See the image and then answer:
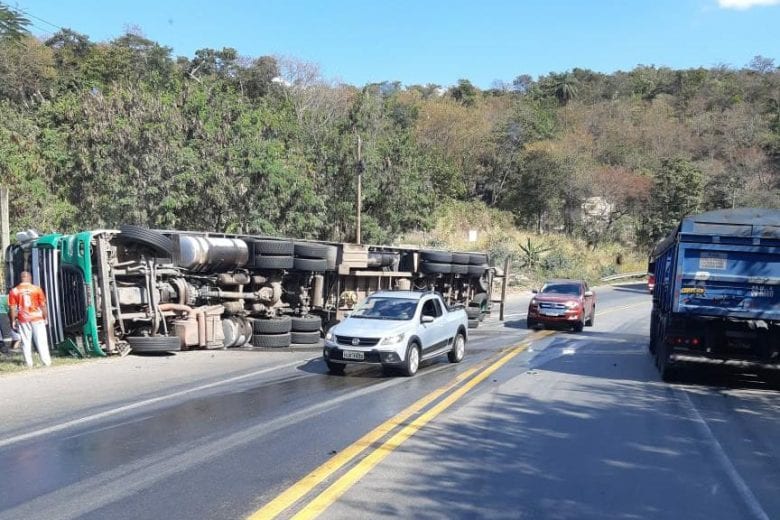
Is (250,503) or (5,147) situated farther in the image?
(5,147)

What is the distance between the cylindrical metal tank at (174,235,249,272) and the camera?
50.6ft

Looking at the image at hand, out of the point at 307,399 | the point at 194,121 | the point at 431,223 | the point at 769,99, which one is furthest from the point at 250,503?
the point at 769,99

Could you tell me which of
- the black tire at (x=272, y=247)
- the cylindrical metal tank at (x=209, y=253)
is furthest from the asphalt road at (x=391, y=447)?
the black tire at (x=272, y=247)

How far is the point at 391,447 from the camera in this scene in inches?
284

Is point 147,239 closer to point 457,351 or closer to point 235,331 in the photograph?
point 235,331

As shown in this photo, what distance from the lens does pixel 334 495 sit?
5.64 m

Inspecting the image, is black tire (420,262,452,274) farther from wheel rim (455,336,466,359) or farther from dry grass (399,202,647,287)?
dry grass (399,202,647,287)

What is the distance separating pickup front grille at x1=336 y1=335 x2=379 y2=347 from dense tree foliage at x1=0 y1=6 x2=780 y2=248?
1535 cm

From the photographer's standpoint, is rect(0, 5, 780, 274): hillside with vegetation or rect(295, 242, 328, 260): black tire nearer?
rect(295, 242, 328, 260): black tire

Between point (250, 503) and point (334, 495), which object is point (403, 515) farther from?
point (250, 503)

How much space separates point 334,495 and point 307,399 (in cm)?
445

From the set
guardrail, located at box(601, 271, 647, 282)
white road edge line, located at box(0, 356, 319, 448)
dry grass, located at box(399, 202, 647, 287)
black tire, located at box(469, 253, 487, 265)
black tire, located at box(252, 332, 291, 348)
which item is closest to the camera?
white road edge line, located at box(0, 356, 319, 448)

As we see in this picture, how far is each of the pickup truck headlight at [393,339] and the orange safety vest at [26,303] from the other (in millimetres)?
6236

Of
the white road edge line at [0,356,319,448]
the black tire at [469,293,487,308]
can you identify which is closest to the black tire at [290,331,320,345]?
the white road edge line at [0,356,319,448]
